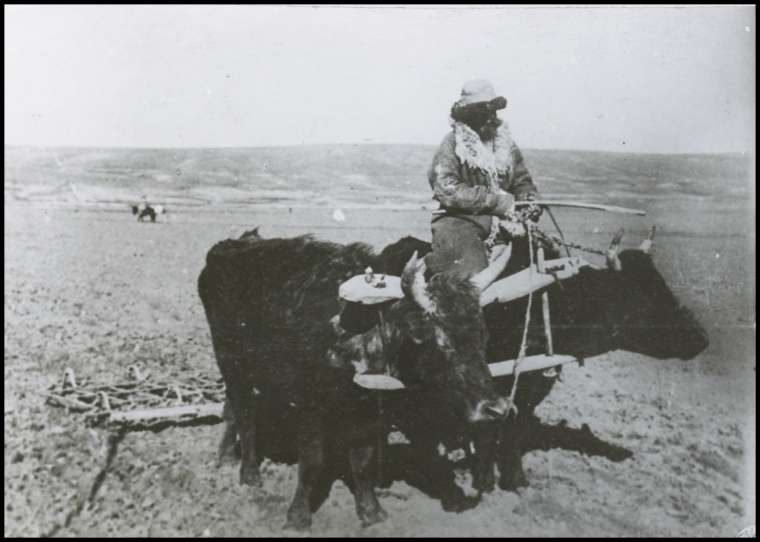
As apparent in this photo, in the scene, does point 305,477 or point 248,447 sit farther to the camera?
point 248,447

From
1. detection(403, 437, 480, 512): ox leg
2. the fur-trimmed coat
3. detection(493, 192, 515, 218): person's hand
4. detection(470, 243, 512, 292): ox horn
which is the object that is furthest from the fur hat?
detection(403, 437, 480, 512): ox leg

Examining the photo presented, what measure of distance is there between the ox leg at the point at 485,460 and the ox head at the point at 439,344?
0.99 metres

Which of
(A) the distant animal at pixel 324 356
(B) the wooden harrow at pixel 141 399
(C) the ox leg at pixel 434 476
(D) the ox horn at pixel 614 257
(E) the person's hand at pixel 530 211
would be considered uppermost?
(E) the person's hand at pixel 530 211

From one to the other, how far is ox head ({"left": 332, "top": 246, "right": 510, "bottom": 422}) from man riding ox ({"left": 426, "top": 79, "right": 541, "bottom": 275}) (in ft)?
1.57

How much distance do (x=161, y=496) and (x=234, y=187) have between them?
198 inches

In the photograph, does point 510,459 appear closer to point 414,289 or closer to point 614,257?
point 614,257

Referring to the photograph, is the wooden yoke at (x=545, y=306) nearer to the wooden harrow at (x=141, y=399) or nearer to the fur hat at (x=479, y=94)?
the fur hat at (x=479, y=94)

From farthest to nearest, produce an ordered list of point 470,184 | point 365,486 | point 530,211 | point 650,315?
point 650,315 < point 470,184 < point 530,211 < point 365,486

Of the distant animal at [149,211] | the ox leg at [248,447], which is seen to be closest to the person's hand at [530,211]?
the ox leg at [248,447]

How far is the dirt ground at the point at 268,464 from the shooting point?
4488 mm

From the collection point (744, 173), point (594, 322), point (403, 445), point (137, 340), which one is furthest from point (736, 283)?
point (137, 340)

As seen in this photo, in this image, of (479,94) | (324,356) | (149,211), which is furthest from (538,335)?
(149,211)

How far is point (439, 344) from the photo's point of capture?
388 centimetres

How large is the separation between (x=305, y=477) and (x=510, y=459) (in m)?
1.56
